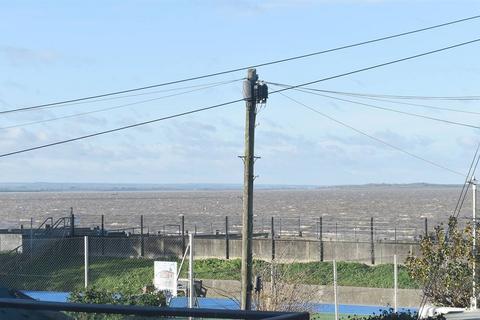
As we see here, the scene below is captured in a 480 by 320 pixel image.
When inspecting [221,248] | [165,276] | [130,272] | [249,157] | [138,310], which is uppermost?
[249,157]

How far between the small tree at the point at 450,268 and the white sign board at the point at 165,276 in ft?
18.3

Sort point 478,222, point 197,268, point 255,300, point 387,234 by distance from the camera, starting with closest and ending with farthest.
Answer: point 255,300 < point 478,222 < point 197,268 < point 387,234

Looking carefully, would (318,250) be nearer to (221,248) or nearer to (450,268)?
(221,248)

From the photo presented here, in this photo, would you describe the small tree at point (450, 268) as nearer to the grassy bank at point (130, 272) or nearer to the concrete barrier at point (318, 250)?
the grassy bank at point (130, 272)

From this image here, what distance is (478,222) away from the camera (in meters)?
22.3

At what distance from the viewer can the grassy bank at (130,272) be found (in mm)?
32875

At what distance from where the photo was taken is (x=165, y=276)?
2114 centimetres

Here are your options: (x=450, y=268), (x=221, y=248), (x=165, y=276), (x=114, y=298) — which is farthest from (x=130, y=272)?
(x=114, y=298)

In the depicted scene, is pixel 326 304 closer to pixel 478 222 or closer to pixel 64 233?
pixel 478 222

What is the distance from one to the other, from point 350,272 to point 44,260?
39.4 ft

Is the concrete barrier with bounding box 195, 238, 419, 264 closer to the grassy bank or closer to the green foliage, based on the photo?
the grassy bank

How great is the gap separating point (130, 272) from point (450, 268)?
17.1 meters

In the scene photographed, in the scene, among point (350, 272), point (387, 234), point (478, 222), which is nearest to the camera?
point (478, 222)

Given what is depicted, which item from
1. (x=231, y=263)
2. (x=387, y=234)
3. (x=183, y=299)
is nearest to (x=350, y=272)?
(x=231, y=263)
